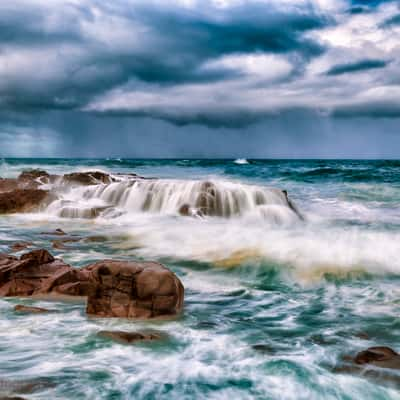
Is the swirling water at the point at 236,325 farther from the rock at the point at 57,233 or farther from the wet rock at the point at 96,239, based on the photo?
the rock at the point at 57,233

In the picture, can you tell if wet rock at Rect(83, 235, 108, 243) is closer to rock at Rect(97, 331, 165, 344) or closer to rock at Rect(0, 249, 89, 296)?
rock at Rect(0, 249, 89, 296)

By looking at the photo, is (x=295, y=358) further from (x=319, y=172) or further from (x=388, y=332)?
(x=319, y=172)

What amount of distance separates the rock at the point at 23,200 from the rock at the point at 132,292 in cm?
1139

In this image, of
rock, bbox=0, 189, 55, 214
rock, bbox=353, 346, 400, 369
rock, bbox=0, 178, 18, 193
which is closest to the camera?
rock, bbox=353, 346, 400, 369

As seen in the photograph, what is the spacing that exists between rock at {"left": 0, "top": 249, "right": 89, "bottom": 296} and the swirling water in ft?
1.03

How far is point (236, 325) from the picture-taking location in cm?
534

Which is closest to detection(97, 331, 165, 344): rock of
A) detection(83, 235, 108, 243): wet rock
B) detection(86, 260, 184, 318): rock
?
detection(86, 260, 184, 318): rock

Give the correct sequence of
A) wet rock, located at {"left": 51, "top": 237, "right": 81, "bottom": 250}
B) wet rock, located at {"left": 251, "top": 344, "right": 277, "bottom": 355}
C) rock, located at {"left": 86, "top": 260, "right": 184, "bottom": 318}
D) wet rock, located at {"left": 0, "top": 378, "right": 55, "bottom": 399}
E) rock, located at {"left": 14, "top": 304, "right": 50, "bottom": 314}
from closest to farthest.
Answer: wet rock, located at {"left": 0, "top": 378, "right": 55, "bottom": 399}
wet rock, located at {"left": 251, "top": 344, "right": 277, "bottom": 355}
rock, located at {"left": 86, "top": 260, "right": 184, "bottom": 318}
rock, located at {"left": 14, "top": 304, "right": 50, "bottom": 314}
wet rock, located at {"left": 51, "top": 237, "right": 81, "bottom": 250}

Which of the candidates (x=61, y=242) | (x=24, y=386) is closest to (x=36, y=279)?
(x=24, y=386)

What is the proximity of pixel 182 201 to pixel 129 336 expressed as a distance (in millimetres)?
11615

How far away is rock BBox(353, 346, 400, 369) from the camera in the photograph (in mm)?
4117

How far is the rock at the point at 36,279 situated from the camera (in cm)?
624

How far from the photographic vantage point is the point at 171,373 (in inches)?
162

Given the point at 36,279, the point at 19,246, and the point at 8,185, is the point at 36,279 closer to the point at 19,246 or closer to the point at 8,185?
the point at 19,246
